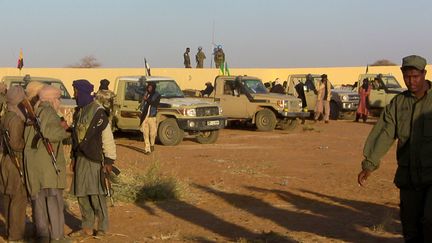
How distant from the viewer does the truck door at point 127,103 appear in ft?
64.5

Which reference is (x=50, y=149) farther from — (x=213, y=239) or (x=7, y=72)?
(x=7, y=72)

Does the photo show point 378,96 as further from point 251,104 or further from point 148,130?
point 148,130

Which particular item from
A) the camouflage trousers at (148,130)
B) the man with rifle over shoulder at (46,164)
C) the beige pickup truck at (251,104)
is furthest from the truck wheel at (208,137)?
the man with rifle over shoulder at (46,164)

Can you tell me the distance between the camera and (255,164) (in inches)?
609

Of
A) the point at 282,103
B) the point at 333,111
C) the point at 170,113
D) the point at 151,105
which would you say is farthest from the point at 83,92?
the point at 333,111

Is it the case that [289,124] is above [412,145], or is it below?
below

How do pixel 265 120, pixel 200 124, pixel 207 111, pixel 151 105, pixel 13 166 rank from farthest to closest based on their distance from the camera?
pixel 265 120 → pixel 207 111 → pixel 200 124 → pixel 151 105 → pixel 13 166

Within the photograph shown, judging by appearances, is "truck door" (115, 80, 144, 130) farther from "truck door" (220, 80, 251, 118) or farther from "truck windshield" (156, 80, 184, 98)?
"truck door" (220, 80, 251, 118)

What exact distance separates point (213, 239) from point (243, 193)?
349 cm

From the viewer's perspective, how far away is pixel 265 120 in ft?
78.3

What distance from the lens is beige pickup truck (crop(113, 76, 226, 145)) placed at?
1900 centimetres

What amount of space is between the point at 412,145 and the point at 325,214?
4.38 m

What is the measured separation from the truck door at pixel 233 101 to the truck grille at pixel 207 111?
3.81 meters

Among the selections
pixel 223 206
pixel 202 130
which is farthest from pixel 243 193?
pixel 202 130
